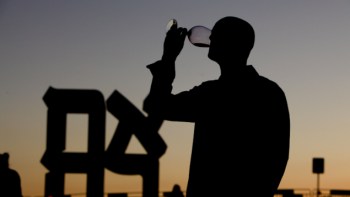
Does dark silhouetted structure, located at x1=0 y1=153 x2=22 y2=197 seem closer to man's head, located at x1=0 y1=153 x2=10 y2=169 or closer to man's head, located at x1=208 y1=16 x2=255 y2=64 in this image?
man's head, located at x1=0 y1=153 x2=10 y2=169

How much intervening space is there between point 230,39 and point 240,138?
1.76ft

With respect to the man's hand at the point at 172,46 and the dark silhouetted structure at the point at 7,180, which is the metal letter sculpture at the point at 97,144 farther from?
the man's hand at the point at 172,46

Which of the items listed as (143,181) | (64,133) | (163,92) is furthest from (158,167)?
(163,92)

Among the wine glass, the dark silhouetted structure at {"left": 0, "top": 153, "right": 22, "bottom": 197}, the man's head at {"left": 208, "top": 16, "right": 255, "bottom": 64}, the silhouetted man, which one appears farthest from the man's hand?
the dark silhouetted structure at {"left": 0, "top": 153, "right": 22, "bottom": 197}

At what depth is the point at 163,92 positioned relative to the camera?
11.6 ft

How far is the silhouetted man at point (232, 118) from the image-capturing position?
326cm

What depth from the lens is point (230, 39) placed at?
11.3 feet

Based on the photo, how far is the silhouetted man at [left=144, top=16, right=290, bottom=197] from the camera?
3.26 metres

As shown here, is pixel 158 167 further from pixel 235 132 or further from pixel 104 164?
pixel 235 132

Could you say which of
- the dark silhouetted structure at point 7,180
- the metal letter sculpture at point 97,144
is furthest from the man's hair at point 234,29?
the metal letter sculpture at point 97,144

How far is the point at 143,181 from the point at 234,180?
16.3 metres

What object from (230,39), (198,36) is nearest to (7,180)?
(198,36)

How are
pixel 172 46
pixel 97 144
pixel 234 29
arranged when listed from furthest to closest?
1. pixel 97 144
2. pixel 172 46
3. pixel 234 29

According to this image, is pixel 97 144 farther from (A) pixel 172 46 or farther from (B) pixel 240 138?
(B) pixel 240 138
